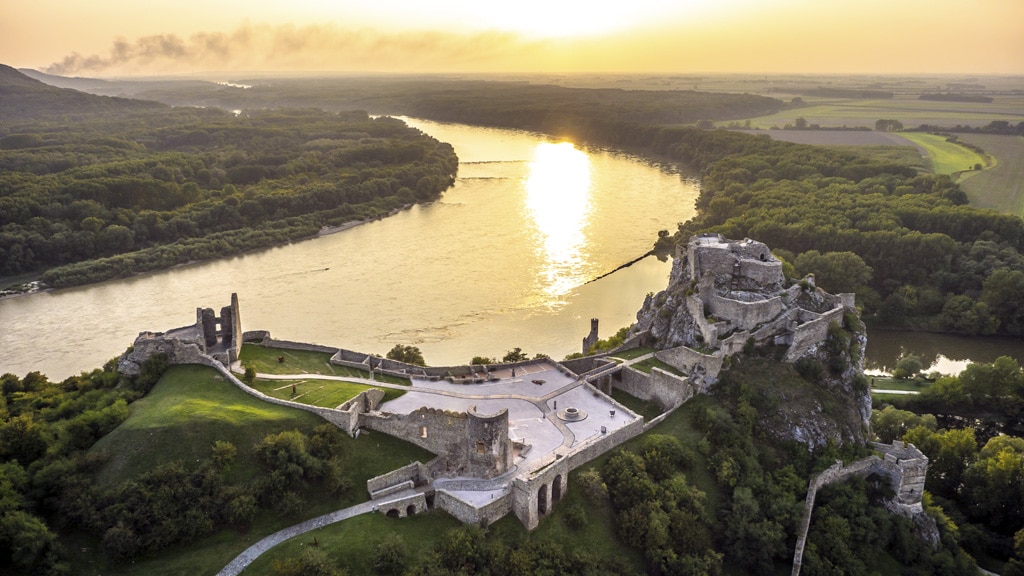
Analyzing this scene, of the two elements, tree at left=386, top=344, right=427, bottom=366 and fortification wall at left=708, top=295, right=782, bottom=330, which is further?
tree at left=386, top=344, right=427, bottom=366

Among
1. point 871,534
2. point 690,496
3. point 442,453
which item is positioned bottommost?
point 871,534

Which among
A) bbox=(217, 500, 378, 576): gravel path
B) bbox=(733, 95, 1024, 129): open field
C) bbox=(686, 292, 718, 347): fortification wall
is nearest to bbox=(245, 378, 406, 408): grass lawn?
bbox=(217, 500, 378, 576): gravel path

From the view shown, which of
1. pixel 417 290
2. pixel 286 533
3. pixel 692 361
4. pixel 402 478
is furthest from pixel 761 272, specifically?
pixel 417 290

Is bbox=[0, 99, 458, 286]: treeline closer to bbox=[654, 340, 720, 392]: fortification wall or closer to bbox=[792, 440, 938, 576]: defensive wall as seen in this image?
bbox=[654, 340, 720, 392]: fortification wall

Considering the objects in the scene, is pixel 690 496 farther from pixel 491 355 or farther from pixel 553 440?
pixel 491 355

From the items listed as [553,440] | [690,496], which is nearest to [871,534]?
[690,496]

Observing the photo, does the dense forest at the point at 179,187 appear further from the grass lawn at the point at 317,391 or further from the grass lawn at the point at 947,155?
the grass lawn at the point at 947,155
